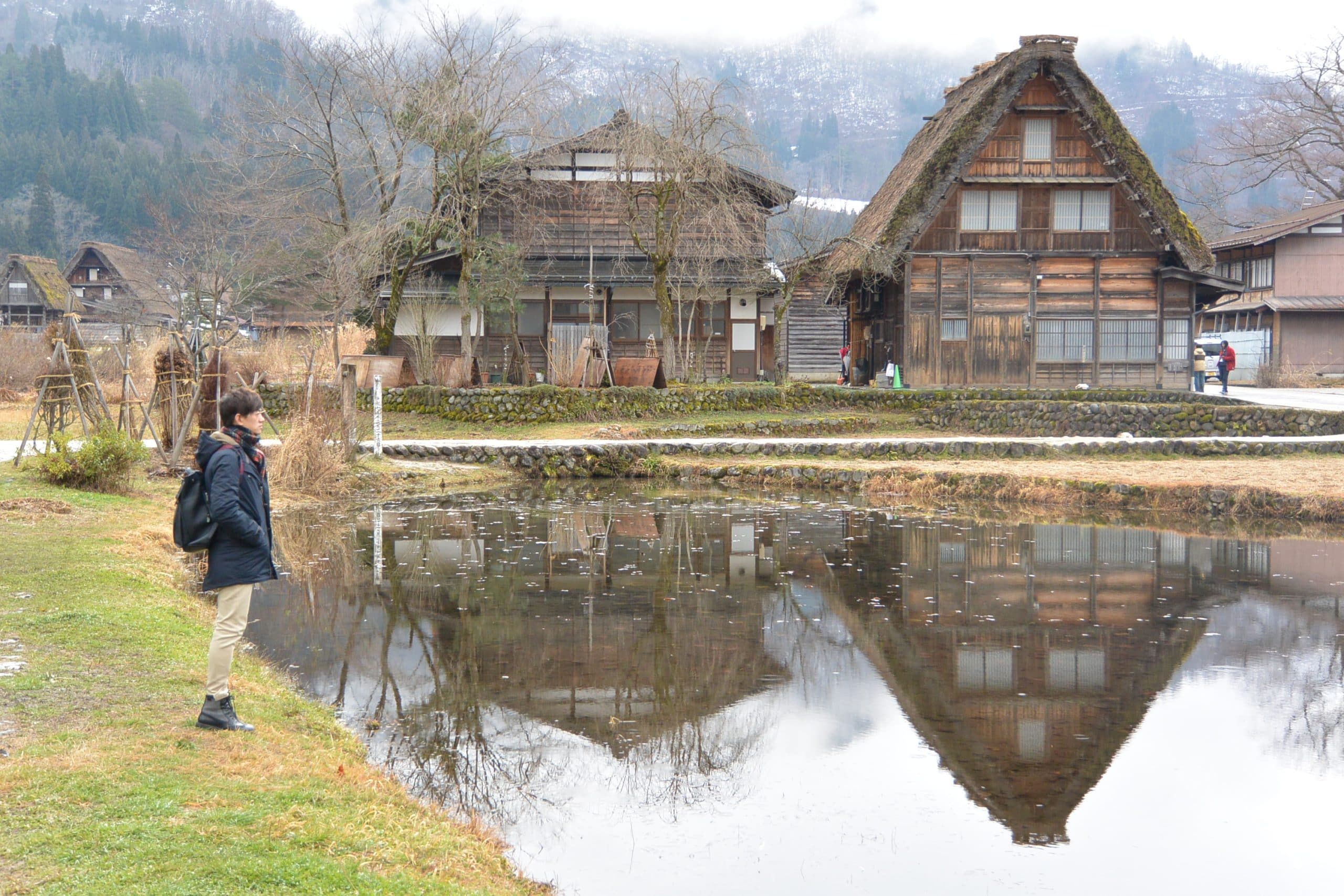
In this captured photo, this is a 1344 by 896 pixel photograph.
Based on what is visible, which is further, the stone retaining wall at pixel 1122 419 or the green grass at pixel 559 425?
the green grass at pixel 559 425

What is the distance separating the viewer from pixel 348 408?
18.5m

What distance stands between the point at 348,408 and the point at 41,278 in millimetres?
50562

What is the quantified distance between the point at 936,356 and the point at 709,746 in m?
24.2

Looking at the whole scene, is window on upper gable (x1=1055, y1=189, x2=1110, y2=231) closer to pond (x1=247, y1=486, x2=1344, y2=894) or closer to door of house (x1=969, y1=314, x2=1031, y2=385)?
door of house (x1=969, y1=314, x2=1031, y2=385)

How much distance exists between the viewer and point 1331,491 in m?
16.2

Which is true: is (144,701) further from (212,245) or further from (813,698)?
(212,245)

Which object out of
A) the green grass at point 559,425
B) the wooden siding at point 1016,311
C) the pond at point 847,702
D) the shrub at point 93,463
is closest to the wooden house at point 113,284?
the green grass at point 559,425

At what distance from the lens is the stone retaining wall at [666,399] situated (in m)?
25.1

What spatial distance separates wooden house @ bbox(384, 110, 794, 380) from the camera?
3142cm

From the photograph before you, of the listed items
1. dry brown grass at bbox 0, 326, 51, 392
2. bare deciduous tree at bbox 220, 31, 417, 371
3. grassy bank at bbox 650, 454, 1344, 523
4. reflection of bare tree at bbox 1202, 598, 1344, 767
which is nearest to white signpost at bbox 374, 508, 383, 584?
grassy bank at bbox 650, 454, 1344, 523

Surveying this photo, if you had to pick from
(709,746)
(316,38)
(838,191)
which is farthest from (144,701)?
(838,191)

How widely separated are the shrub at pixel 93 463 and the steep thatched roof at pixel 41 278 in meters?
49.6

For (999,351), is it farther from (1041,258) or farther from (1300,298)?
(1300,298)

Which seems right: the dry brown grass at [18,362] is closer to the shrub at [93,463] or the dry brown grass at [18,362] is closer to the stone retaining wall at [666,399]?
the stone retaining wall at [666,399]
